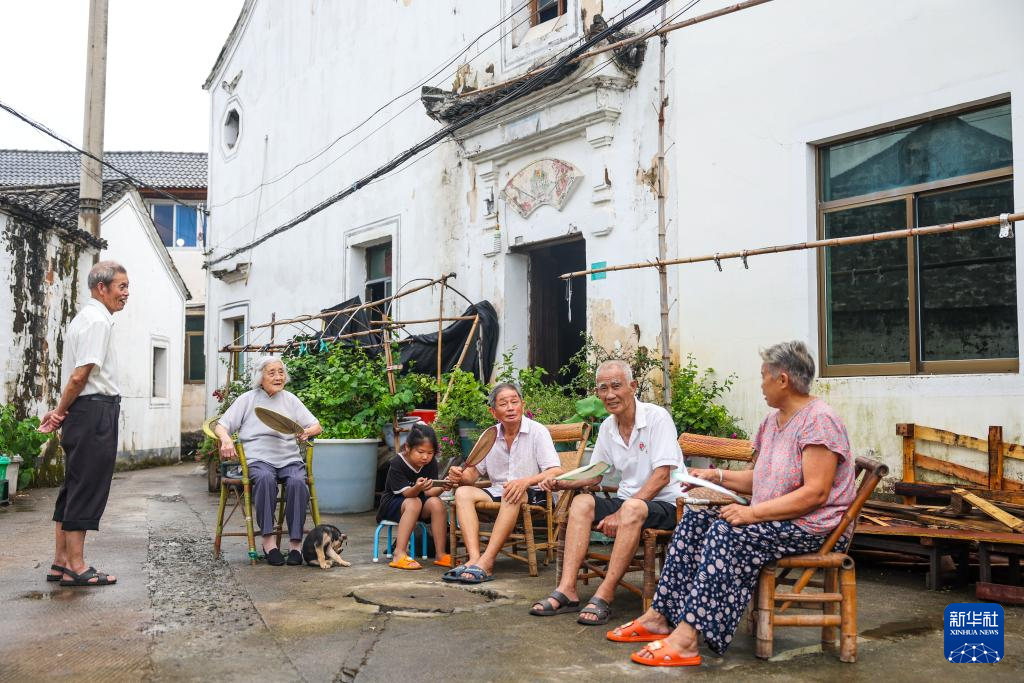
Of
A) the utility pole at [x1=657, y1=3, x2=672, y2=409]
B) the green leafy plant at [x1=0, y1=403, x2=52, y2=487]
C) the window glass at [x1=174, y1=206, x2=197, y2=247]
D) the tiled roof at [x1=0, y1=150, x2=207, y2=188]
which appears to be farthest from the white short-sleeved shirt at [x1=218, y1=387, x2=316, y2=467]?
the tiled roof at [x1=0, y1=150, x2=207, y2=188]

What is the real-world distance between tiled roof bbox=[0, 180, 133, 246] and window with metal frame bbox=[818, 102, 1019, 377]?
9931 millimetres

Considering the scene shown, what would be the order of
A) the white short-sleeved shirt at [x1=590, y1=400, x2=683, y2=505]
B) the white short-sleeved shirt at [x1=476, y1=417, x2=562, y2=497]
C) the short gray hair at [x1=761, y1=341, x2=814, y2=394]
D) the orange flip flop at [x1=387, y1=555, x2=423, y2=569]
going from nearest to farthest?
the short gray hair at [x1=761, y1=341, x2=814, y2=394], the white short-sleeved shirt at [x1=590, y1=400, x2=683, y2=505], the white short-sleeved shirt at [x1=476, y1=417, x2=562, y2=497], the orange flip flop at [x1=387, y1=555, x2=423, y2=569]

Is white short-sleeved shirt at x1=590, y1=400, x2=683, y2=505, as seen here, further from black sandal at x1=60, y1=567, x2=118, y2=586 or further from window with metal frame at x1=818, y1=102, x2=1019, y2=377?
black sandal at x1=60, y1=567, x2=118, y2=586

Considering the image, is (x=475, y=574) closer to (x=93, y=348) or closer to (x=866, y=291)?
(x=93, y=348)

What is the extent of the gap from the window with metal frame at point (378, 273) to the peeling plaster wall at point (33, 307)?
4.35 m

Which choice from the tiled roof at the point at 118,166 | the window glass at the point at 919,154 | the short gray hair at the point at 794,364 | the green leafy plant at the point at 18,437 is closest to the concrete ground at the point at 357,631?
the short gray hair at the point at 794,364

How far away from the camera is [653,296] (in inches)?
345

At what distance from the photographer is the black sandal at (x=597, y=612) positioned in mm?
4613

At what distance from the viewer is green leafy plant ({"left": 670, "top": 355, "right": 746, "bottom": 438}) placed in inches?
309

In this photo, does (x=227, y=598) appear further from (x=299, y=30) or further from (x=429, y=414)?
(x=299, y=30)

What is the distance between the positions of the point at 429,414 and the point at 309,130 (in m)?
6.94

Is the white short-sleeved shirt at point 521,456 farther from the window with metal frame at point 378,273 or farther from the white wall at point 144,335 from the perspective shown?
the white wall at point 144,335

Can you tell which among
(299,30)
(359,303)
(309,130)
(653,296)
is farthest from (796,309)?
(299,30)

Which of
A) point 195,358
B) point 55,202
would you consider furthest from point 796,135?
point 195,358
